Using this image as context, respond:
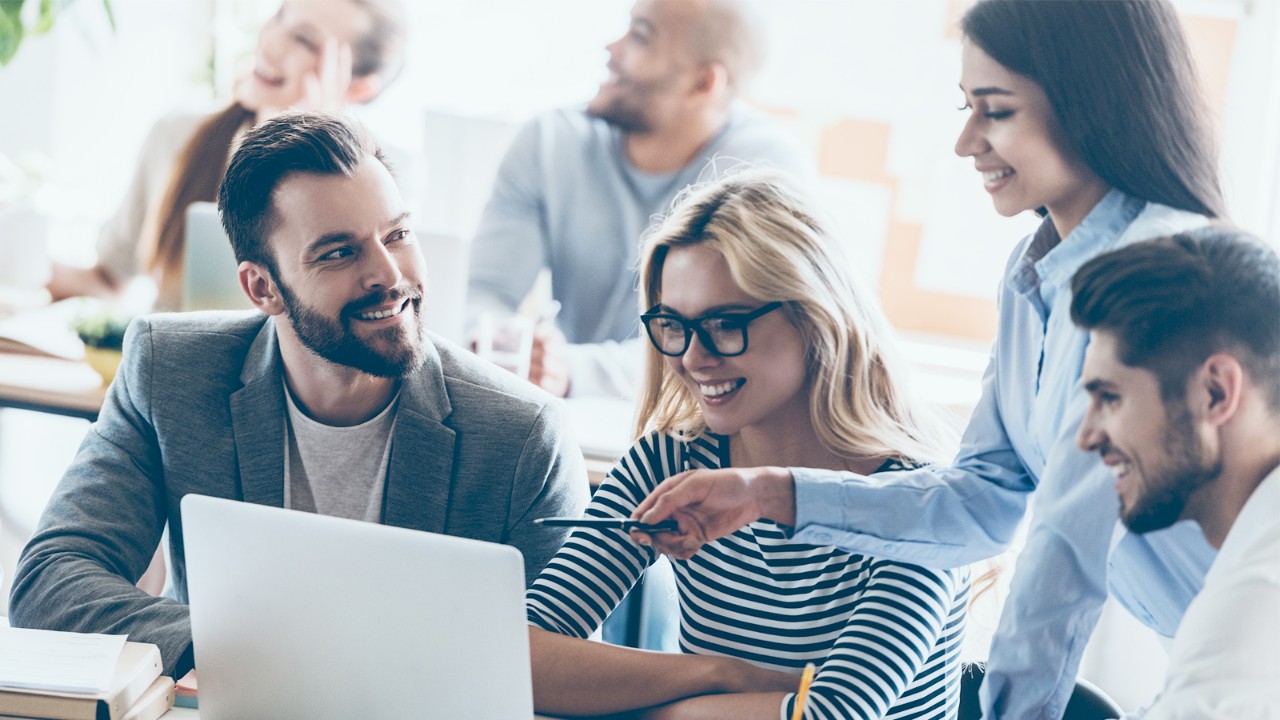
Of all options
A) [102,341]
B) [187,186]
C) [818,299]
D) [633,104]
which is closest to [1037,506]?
[818,299]

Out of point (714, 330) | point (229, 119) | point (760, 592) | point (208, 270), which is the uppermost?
point (229, 119)

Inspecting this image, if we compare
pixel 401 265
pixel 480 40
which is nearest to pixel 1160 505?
pixel 401 265

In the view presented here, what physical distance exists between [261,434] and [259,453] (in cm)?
3

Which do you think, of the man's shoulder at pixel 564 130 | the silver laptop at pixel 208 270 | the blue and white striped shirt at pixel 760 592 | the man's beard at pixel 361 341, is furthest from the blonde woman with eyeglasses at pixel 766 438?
the man's shoulder at pixel 564 130

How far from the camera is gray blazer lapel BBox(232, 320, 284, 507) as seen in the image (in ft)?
5.24

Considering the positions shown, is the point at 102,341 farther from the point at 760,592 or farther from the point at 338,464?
the point at 760,592

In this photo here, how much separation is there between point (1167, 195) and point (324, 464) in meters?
1.12

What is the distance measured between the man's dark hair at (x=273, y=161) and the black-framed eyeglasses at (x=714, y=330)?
510mm

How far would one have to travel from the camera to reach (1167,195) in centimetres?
107

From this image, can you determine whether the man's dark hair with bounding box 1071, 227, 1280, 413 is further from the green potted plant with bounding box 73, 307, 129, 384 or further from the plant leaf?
the plant leaf

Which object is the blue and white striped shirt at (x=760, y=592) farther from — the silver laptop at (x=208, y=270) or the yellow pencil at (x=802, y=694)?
the silver laptop at (x=208, y=270)

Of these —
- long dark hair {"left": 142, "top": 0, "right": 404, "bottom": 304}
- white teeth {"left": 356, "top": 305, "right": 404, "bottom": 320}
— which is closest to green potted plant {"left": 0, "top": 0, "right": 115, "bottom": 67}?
long dark hair {"left": 142, "top": 0, "right": 404, "bottom": 304}

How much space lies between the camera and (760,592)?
1.41m

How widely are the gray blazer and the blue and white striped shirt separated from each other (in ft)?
0.54
